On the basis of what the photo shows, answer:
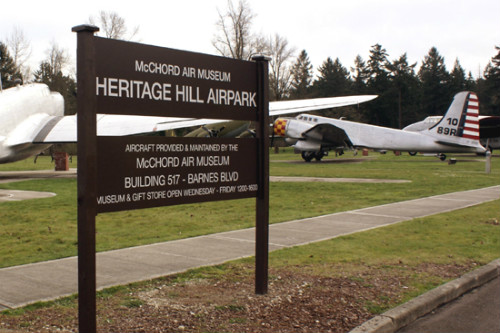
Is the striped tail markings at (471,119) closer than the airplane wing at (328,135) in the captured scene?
No

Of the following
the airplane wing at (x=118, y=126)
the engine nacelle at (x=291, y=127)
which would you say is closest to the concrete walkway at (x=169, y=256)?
the airplane wing at (x=118, y=126)

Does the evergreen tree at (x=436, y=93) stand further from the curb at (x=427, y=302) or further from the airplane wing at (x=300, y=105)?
the curb at (x=427, y=302)

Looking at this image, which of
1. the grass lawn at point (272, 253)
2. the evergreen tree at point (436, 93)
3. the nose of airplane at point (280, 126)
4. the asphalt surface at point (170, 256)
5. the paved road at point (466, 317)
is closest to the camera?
the paved road at point (466, 317)

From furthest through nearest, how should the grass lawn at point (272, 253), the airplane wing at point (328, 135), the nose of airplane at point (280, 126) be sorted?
1. the nose of airplane at point (280, 126)
2. the airplane wing at point (328, 135)
3. the grass lawn at point (272, 253)

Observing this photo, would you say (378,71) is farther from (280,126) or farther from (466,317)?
(466,317)

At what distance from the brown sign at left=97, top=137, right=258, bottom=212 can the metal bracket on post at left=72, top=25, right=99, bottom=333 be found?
0.45 ft

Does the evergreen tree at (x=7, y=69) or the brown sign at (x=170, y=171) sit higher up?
the evergreen tree at (x=7, y=69)

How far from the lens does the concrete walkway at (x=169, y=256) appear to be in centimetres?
553

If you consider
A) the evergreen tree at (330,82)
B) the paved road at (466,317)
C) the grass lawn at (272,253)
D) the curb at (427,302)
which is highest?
the evergreen tree at (330,82)

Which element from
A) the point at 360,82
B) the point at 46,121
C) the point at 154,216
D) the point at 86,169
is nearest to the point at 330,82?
the point at 360,82

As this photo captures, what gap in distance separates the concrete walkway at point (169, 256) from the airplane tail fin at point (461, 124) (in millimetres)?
25600

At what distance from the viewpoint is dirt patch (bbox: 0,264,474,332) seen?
4508 mm

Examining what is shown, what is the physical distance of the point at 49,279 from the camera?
5.86 m

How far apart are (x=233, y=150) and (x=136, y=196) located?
1.32 meters
